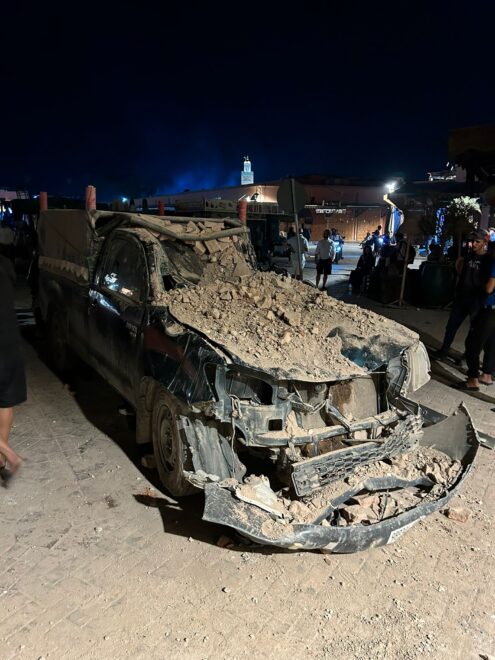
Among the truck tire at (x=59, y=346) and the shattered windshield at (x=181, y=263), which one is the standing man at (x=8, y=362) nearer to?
the shattered windshield at (x=181, y=263)

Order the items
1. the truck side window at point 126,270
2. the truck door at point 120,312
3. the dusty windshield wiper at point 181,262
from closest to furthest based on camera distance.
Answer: the truck door at point 120,312, the truck side window at point 126,270, the dusty windshield wiper at point 181,262

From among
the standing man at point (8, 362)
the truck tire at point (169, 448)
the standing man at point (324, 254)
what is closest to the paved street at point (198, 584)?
the truck tire at point (169, 448)

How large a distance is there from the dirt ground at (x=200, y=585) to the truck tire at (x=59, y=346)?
8.46ft

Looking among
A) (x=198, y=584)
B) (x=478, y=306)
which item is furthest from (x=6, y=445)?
(x=478, y=306)

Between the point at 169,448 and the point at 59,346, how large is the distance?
356cm

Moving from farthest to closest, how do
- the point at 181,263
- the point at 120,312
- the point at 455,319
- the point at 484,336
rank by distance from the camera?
the point at 455,319 → the point at 484,336 → the point at 181,263 → the point at 120,312

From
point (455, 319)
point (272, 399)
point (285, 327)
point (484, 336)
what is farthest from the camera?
point (455, 319)

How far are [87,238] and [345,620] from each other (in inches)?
184

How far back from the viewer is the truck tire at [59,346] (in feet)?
21.5

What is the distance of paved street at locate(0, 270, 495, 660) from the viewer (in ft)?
8.54

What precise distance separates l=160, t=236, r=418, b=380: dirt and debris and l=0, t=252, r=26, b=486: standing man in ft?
3.89

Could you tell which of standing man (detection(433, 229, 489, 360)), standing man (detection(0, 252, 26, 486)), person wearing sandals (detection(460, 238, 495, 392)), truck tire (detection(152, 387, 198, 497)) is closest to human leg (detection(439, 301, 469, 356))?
standing man (detection(433, 229, 489, 360))

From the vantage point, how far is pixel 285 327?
3.90 metres

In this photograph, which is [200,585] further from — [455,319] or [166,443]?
[455,319]
